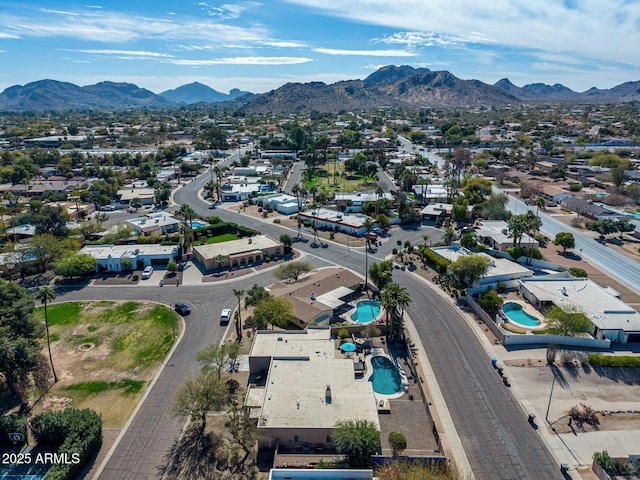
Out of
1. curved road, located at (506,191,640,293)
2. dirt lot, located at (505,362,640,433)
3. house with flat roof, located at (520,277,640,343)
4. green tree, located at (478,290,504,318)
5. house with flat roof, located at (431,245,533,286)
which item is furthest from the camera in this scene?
curved road, located at (506,191,640,293)

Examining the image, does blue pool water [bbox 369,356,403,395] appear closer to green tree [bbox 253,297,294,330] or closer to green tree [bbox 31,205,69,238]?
green tree [bbox 253,297,294,330]

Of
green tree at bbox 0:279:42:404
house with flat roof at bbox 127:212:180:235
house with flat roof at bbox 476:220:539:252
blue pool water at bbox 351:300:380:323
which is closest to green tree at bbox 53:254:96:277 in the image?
green tree at bbox 0:279:42:404

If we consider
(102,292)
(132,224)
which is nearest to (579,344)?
(102,292)

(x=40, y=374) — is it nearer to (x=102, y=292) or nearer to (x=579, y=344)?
(x=102, y=292)

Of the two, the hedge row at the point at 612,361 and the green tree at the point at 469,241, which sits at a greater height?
the green tree at the point at 469,241

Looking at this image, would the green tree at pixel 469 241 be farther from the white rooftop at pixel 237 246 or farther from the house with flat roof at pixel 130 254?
the house with flat roof at pixel 130 254

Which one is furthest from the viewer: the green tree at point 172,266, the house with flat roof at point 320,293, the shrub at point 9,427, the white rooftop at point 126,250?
the white rooftop at point 126,250

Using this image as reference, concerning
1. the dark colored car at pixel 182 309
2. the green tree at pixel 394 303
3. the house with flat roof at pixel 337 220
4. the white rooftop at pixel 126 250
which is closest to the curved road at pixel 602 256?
the house with flat roof at pixel 337 220

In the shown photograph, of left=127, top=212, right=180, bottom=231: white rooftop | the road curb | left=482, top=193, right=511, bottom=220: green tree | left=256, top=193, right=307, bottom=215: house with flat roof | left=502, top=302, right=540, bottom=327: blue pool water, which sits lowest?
the road curb
